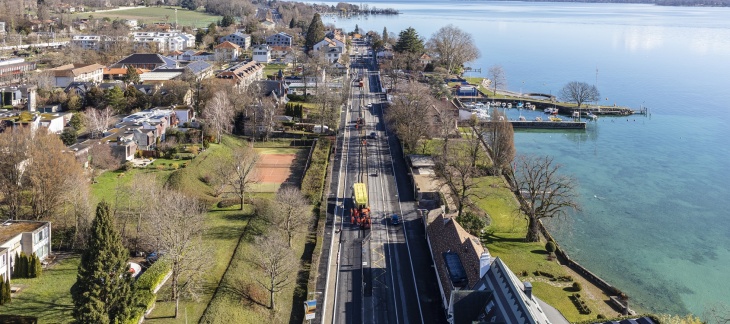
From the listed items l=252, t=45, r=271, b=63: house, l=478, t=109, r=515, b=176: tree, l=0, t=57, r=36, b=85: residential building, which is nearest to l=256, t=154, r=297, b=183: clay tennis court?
l=478, t=109, r=515, b=176: tree

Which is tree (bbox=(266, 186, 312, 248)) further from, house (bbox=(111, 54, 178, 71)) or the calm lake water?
house (bbox=(111, 54, 178, 71))

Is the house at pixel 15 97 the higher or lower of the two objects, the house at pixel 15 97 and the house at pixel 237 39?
the lower

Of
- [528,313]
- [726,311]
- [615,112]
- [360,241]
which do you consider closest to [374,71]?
[615,112]

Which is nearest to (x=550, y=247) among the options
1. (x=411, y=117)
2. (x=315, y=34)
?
(x=411, y=117)

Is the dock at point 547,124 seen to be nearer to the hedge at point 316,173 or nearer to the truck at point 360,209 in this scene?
the hedge at point 316,173

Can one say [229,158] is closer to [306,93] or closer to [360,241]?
[360,241]

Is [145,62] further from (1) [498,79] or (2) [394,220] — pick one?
(2) [394,220]

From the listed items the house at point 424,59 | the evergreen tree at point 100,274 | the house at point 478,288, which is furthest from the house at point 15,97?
the house at point 424,59

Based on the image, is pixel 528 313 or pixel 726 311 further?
pixel 726 311
